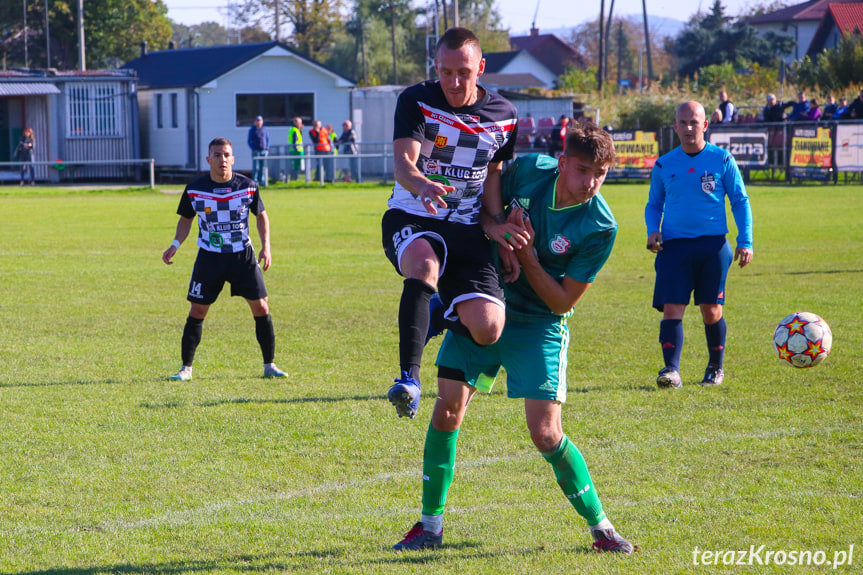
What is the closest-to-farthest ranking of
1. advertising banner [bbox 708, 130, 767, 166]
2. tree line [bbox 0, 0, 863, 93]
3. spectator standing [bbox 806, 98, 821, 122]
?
1. spectator standing [bbox 806, 98, 821, 122]
2. advertising banner [bbox 708, 130, 767, 166]
3. tree line [bbox 0, 0, 863, 93]

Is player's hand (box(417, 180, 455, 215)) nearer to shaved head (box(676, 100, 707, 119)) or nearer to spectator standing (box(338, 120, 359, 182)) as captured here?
shaved head (box(676, 100, 707, 119))

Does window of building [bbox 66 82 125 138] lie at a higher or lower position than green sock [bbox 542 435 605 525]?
higher

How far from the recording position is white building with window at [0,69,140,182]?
3816 cm

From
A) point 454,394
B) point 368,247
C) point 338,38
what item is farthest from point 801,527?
point 338,38

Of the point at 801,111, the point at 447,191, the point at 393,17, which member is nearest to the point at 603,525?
the point at 447,191

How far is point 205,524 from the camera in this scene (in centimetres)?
472

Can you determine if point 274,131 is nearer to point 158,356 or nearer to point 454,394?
point 158,356

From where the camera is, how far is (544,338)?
4.40 m

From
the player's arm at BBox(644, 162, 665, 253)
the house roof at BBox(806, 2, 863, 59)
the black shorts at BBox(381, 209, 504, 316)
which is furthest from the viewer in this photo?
the house roof at BBox(806, 2, 863, 59)

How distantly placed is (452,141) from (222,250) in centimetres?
368

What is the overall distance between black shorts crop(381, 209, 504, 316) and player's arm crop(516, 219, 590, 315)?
201 mm

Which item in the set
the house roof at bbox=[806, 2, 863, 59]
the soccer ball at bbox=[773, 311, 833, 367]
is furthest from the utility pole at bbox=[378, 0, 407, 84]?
the soccer ball at bbox=[773, 311, 833, 367]

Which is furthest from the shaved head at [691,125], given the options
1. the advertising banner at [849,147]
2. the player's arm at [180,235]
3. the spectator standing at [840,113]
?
the spectator standing at [840,113]

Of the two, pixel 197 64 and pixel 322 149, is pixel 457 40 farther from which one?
pixel 197 64
